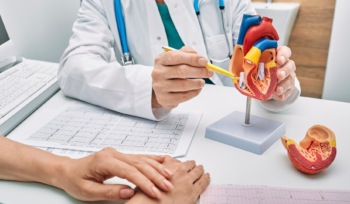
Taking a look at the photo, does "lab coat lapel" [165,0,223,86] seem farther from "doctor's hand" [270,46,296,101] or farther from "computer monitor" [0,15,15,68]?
"computer monitor" [0,15,15,68]

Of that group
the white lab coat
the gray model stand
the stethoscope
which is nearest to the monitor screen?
the white lab coat

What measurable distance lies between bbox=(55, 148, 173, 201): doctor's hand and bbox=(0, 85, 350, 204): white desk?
1.4 inches

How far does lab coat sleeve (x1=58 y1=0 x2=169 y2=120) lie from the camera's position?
706 mm

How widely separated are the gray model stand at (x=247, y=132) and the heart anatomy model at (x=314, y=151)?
58 millimetres

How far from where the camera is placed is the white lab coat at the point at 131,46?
719 millimetres

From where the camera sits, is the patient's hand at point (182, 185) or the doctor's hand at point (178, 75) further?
the doctor's hand at point (178, 75)

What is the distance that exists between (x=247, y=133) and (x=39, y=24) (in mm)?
1129

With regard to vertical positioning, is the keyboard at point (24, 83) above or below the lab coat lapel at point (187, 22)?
below

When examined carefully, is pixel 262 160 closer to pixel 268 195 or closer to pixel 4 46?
pixel 268 195

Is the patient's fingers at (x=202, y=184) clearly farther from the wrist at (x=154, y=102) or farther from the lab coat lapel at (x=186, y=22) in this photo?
the lab coat lapel at (x=186, y=22)

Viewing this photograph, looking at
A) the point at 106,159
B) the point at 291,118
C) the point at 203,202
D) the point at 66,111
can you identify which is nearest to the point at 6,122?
the point at 66,111

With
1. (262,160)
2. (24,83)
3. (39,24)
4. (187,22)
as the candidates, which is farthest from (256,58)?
(39,24)

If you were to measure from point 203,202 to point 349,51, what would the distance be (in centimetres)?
82

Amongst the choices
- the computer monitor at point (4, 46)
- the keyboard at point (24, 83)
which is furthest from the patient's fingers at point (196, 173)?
the computer monitor at point (4, 46)
